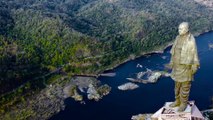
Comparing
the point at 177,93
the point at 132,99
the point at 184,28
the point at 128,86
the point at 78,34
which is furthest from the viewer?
the point at 78,34

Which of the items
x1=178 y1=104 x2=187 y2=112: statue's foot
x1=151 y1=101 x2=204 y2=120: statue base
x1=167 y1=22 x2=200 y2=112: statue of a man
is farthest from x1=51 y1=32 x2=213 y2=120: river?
x1=167 y1=22 x2=200 y2=112: statue of a man

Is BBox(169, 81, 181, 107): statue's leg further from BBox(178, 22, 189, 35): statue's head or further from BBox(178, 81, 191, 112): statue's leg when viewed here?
BBox(178, 22, 189, 35): statue's head

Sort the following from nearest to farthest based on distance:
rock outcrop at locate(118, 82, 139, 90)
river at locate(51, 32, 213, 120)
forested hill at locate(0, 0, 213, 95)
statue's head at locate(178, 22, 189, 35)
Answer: statue's head at locate(178, 22, 189, 35)
river at locate(51, 32, 213, 120)
rock outcrop at locate(118, 82, 139, 90)
forested hill at locate(0, 0, 213, 95)

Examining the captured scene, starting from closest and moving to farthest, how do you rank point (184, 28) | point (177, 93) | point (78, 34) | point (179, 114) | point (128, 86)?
point (184, 28) → point (179, 114) → point (177, 93) → point (128, 86) → point (78, 34)

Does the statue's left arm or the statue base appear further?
the statue base

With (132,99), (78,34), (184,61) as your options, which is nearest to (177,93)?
(184,61)

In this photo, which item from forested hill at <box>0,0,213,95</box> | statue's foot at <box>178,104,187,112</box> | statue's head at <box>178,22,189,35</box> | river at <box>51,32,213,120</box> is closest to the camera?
statue's head at <box>178,22,189,35</box>

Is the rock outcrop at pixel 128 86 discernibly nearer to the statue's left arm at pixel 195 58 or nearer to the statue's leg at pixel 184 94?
the statue's leg at pixel 184 94

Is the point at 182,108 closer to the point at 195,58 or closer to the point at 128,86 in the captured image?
the point at 195,58
